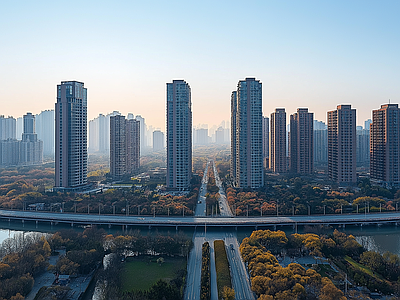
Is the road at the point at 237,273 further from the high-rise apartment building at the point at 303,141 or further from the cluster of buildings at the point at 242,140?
the high-rise apartment building at the point at 303,141

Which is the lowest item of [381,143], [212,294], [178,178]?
[212,294]

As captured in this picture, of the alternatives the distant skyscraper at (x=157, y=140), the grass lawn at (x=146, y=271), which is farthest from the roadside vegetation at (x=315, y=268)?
the distant skyscraper at (x=157, y=140)

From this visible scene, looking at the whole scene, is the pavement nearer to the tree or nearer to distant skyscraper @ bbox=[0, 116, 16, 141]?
the tree

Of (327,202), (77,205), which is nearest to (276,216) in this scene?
(327,202)

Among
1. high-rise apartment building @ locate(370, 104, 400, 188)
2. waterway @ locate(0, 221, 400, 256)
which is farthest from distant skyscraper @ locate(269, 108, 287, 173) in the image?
waterway @ locate(0, 221, 400, 256)

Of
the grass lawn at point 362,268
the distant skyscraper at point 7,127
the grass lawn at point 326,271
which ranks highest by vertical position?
the distant skyscraper at point 7,127

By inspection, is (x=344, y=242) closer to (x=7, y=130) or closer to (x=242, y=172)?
(x=242, y=172)
